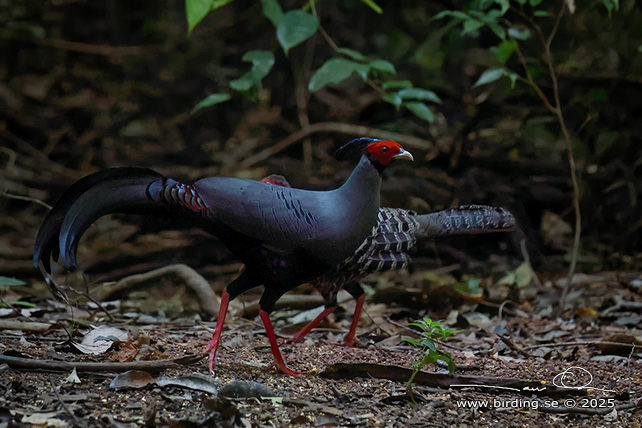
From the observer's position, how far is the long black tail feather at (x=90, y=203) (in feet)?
8.63

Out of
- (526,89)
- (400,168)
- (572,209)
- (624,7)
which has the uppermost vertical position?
(624,7)

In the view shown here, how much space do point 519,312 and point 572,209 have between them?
176cm

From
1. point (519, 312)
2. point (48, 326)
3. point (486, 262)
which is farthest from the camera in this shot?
point (486, 262)

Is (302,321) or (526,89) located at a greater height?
(526,89)

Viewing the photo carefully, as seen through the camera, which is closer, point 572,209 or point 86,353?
point 86,353

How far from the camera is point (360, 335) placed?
3699 mm

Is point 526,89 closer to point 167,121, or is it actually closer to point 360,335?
point 360,335

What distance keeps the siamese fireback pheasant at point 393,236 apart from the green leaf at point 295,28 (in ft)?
4.27

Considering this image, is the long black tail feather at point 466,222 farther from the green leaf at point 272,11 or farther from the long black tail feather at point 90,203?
the green leaf at point 272,11

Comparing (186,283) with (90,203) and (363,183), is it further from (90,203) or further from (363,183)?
(363,183)

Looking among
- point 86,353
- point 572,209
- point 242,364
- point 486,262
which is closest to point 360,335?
point 242,364

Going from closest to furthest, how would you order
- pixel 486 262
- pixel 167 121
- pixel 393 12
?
pixel 486 262 < pixel 393 12 < pixel 167 121

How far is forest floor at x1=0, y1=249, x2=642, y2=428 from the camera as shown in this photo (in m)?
2.19

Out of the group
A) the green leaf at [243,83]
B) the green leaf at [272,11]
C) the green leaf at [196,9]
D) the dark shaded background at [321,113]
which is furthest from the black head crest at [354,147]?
the dark shaded background at [321,113]
